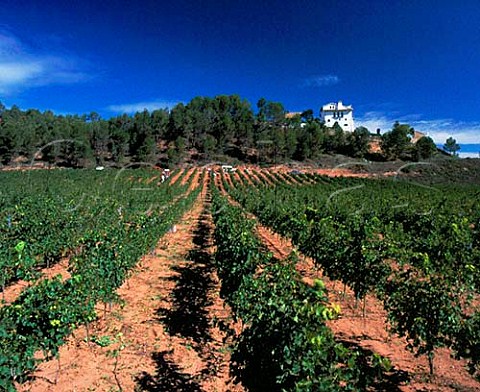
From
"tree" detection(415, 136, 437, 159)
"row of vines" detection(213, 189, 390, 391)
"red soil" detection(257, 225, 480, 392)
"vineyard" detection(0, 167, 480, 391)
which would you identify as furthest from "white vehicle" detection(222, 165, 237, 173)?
"row of vines" detection(213, 189, 390, 391)

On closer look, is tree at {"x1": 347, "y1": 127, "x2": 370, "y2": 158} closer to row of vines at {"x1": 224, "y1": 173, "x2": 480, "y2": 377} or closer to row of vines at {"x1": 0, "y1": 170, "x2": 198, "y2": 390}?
row of vines at {"x1": 224, "y1": 173, "x2": 480, "y2": 377}

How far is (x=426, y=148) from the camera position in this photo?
65.6m

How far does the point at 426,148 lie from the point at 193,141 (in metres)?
48.5

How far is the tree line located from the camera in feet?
209

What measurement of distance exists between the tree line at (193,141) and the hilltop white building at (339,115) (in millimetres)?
Answer: 34980

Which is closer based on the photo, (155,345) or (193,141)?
(155,345)

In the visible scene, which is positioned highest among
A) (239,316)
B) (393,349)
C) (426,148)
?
(426,148)

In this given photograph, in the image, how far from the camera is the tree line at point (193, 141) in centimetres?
6369

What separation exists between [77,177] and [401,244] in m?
46.1

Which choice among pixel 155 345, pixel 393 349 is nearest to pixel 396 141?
pixel 393 349

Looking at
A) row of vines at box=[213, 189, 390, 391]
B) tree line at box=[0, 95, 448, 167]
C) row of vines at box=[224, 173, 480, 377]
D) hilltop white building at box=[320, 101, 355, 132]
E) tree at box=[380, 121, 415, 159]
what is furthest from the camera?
hilltop white building at box=[320, 101, 355, 132]

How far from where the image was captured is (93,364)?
6305mm

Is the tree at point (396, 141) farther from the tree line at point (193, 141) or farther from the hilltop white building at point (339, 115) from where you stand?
the hilltop white building at point (339, 115)

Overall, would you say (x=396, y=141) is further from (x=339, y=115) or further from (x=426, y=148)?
(x=339, y=115)
